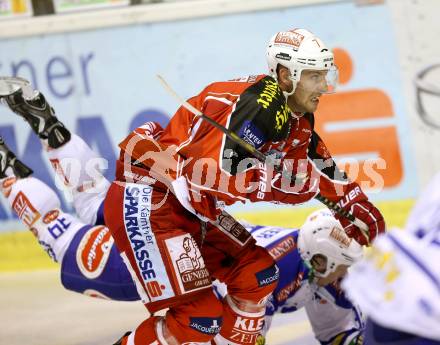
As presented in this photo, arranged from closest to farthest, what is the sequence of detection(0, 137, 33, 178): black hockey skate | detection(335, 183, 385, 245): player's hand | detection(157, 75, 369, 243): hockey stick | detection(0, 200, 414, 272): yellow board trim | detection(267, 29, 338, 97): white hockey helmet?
detection(157, 75, 369, 243): hockey stick < detection(267, 29, 338, 97): white hockey helmet < detection(335, 183, 385, 245): player's hand < detection(0, 137, 33, 178): black hockey skate < detection(0, 200, 414, 272): yellow board trim

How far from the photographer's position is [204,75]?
5.76m

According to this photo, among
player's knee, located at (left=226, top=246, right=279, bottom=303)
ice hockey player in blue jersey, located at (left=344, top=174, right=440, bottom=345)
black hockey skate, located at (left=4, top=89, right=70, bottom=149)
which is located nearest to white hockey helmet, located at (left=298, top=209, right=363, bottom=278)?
player's knee, located at (left=226, top=246, right=279, bottom=303)

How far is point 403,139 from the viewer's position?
216 inches

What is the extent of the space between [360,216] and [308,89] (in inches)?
24.3

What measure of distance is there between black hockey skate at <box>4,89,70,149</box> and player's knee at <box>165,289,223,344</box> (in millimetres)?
1490

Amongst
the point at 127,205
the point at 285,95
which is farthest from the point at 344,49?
the point at 127,205

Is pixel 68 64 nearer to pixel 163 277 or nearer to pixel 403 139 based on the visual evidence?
pixel 403 139

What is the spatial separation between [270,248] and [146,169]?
30.7 inches

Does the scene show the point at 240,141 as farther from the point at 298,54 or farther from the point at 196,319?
the point at 196,319

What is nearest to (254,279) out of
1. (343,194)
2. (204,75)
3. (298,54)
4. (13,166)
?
(343,194)

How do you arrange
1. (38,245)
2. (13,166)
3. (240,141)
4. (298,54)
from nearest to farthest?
(240,141) < (298,54) < (13,166) < (38,245)

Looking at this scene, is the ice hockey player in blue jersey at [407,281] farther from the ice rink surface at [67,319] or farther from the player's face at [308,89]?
the ice rink surface at [67,319]

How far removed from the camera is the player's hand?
3779mm

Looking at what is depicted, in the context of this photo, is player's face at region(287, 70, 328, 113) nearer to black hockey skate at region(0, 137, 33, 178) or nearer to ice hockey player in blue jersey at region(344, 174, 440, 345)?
ice hockey player in blue jersey at region(344, 174, 440, 345)
